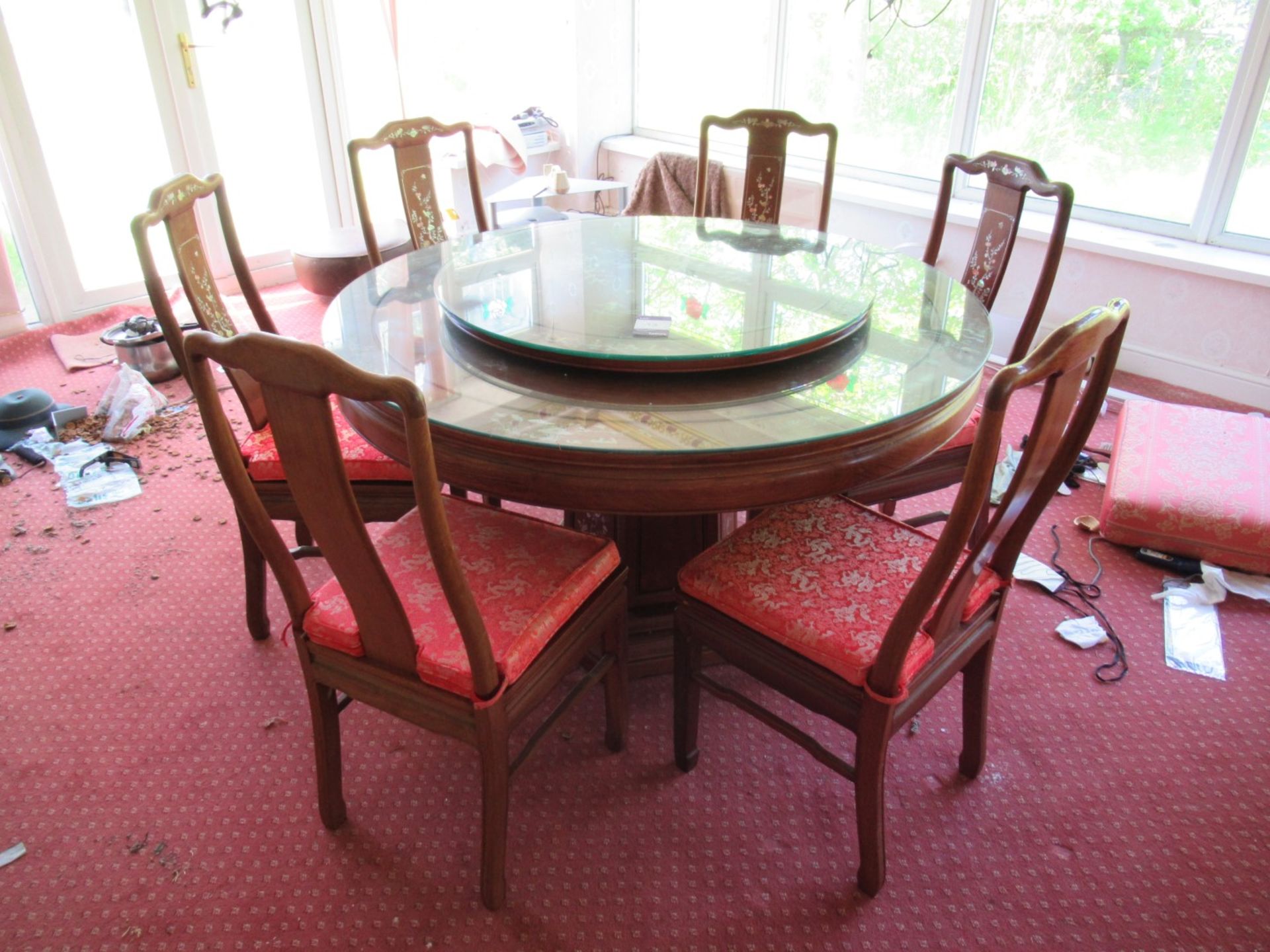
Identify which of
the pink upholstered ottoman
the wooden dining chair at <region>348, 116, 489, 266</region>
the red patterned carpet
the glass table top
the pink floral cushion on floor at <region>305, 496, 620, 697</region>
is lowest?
the red patterned carpet

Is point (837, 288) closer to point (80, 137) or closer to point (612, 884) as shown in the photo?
point (612, 884)

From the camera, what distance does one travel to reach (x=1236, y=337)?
2.92 meters

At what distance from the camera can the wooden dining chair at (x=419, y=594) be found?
1.02m

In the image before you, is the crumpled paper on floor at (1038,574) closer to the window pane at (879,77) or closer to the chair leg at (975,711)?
the chair leg at (975,711)

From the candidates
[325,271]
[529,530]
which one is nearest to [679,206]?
[325,271]

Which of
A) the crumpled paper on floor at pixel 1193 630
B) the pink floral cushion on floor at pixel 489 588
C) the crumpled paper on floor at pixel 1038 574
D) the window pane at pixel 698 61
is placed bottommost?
the crumpled paper on floor at pixel 1193 630

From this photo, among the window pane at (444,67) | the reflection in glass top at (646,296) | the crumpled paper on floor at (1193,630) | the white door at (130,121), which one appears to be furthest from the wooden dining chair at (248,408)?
the window pane at (444,67)

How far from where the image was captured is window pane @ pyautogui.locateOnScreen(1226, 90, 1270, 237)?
9.39 feet

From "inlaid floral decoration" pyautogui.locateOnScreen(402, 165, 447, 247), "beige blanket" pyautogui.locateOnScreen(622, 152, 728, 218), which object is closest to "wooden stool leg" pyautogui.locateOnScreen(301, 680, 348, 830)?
"inlaid floral decoration" pyautogui.locateOnScreen(402, 165, 447, 247)

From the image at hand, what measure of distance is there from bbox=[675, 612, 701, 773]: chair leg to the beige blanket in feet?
9.65

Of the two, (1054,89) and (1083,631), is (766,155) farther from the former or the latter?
(1083,631)

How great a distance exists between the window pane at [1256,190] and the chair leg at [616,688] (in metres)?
2.93

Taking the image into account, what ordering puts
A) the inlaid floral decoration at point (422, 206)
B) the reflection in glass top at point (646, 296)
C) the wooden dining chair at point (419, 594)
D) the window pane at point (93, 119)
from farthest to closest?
the window pane at point (93, 119) < the inlaid floral decoration at point (422, 206) < the reflection in glass top at point (646, 296) < the wooden dining chair at point (419, 594)

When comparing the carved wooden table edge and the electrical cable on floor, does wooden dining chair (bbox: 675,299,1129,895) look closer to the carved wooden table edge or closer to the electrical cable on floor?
the carved wooden table edge
